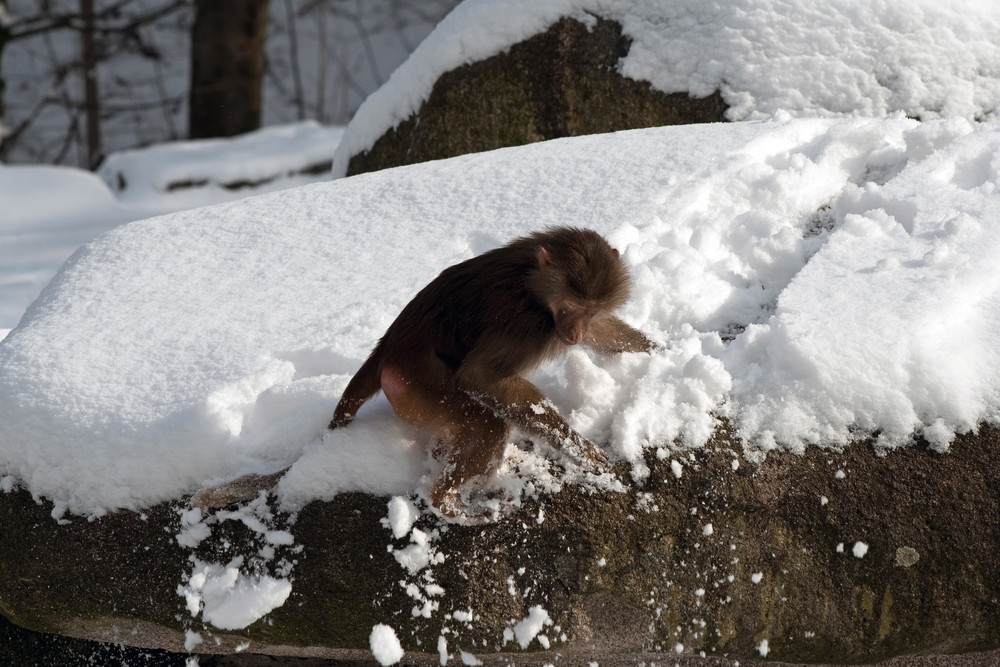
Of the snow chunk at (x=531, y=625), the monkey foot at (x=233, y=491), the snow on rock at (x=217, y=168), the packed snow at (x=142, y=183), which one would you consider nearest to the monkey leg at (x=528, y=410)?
the snow chunk at (x=531, y=625)

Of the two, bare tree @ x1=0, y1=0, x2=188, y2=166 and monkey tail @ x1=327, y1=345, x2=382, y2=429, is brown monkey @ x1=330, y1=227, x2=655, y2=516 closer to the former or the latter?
monkey tail @ x1=327, y1=345, x2=382, y2=429

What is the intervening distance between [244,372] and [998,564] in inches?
74.8

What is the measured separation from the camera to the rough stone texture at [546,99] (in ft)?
13.5

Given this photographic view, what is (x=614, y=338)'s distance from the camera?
92.2 inches

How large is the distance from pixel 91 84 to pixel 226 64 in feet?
8.76

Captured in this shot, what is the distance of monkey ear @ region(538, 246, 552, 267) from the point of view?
2.01 metres

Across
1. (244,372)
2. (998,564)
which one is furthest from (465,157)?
(998,564)

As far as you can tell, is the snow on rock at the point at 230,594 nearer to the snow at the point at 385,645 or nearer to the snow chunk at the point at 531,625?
the snow at the point at 385,645

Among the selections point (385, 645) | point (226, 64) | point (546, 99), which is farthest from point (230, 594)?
point (226, 64)

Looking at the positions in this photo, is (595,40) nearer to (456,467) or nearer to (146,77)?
(456,467)

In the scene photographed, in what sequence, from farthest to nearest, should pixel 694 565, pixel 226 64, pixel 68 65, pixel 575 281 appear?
pixel 68 65, pixel 226 64, pixel 694 565, pixel 575 281

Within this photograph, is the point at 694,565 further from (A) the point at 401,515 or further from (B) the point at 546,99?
(B) the point at 546,99

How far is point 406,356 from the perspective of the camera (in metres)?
2.09

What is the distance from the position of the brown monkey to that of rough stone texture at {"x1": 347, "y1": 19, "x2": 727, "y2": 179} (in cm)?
218
